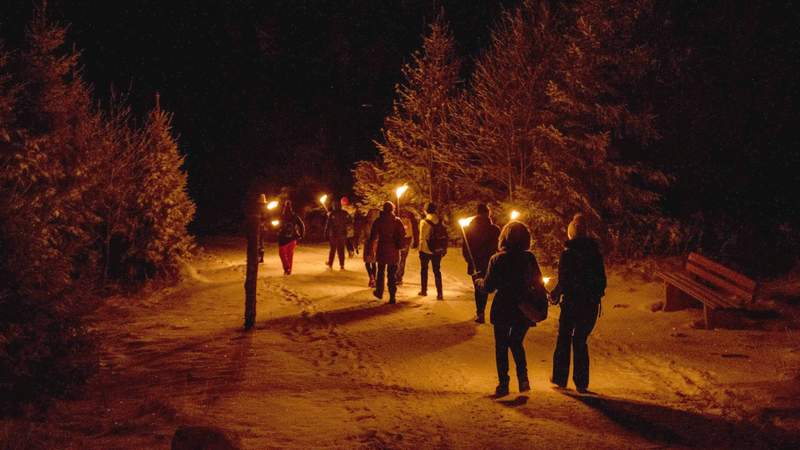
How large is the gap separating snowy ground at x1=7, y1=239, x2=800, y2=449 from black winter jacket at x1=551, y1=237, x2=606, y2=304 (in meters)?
1.10

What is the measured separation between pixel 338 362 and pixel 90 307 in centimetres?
316

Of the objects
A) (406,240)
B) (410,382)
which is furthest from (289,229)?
(410,382)

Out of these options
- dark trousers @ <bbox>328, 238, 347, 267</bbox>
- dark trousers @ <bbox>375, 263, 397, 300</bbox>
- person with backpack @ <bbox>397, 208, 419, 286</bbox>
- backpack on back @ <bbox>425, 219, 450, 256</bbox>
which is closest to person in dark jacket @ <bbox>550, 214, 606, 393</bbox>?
backpack on back @ <bbox>425, 219, 450, 256</bbox>

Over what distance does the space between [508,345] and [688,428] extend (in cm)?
203

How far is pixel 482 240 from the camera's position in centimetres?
1127

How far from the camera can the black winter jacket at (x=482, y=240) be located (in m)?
11.3

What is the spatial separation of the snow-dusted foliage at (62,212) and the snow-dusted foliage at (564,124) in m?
10.1

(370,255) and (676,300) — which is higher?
(370,255)

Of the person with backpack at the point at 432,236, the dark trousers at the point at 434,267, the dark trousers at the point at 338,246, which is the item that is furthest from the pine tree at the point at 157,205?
the person with backpack at the point at 432,236

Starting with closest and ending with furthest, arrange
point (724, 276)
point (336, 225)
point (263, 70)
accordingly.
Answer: point (724, 276)
point (336, 225)
point (263, 70)

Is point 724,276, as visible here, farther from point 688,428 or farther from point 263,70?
point 263,70

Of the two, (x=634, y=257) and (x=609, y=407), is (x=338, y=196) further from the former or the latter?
(x=609, y=407)

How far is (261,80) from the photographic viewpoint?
39.5 meters

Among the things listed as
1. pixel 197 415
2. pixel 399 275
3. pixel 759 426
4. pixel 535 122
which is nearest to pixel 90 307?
pixel 197 415
